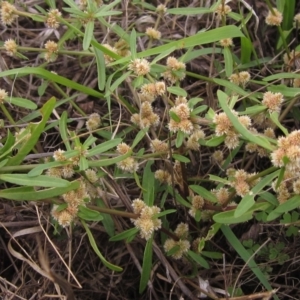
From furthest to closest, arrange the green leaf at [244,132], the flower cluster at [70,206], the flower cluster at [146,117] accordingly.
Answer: the flower cluster at [146,117] → the flower cluster at [70,206] → the green leaf at [244,132]

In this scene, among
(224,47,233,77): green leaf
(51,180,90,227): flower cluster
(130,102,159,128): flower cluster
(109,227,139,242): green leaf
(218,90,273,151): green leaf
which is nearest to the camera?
(218,90,273,151): green leaf

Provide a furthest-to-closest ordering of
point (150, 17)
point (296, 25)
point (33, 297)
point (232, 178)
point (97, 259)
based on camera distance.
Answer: point (150, 17) → point (296, 25) → point (97, 259) → point (33, 297) → point (232, 178)

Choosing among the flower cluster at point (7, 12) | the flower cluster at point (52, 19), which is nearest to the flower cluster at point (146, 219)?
the flower cluster at point (52, 19)

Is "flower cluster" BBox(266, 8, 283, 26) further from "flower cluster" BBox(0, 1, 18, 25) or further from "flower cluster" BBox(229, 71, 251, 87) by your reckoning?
"flower cluster" BBox(0, 1, 18, 25)

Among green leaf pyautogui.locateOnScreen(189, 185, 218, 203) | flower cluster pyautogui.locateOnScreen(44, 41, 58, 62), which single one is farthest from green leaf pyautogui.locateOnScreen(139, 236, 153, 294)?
flower cluster pyautogui.locateOnScreen(44, 41, 58, 62)

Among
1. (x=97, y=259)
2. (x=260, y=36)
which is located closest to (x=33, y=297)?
(x=97, y=259)

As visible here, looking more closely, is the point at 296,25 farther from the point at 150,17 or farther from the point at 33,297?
the point at 33,297

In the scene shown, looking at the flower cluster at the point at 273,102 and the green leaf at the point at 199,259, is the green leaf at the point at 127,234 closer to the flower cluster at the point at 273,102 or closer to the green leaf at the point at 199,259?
the green leaf at the point at 199,259
